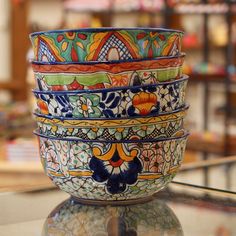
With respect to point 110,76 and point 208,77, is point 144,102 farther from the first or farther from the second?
point 208,77

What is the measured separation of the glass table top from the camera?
71cm

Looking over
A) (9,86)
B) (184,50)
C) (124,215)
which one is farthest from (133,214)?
(184,50)

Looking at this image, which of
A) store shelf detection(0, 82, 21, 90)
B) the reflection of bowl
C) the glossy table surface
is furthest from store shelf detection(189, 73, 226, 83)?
the reflection of bowl

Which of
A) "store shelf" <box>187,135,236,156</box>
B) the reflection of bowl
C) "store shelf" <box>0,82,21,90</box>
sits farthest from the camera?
"store shelf" <box>0,82,21,90</box>

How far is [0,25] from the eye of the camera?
4.98 m

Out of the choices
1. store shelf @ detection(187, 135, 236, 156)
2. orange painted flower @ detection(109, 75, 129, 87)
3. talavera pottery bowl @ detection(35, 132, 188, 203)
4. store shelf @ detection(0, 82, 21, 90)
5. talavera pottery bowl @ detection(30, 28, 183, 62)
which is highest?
talavera pottery bowl @ detection(30, 28, 183, 62)

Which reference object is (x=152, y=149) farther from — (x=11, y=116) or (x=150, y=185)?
(x=11, y=116)

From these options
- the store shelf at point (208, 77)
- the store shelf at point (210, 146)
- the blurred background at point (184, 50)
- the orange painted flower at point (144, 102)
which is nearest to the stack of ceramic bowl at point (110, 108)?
the orange painted flower at point (144, 102)

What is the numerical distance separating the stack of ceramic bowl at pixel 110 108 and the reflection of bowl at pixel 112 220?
0.02 meters

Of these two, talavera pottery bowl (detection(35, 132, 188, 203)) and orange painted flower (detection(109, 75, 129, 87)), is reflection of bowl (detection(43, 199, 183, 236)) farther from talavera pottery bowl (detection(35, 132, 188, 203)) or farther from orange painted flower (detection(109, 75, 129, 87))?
orange painted flower (detection(109, 75, 129, 87))

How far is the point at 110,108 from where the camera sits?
2.33ft

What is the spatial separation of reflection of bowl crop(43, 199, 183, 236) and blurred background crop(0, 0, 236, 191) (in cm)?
187

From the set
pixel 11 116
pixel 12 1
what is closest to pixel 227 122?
pixel 11 116

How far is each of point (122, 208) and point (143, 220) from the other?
0.15 ft
